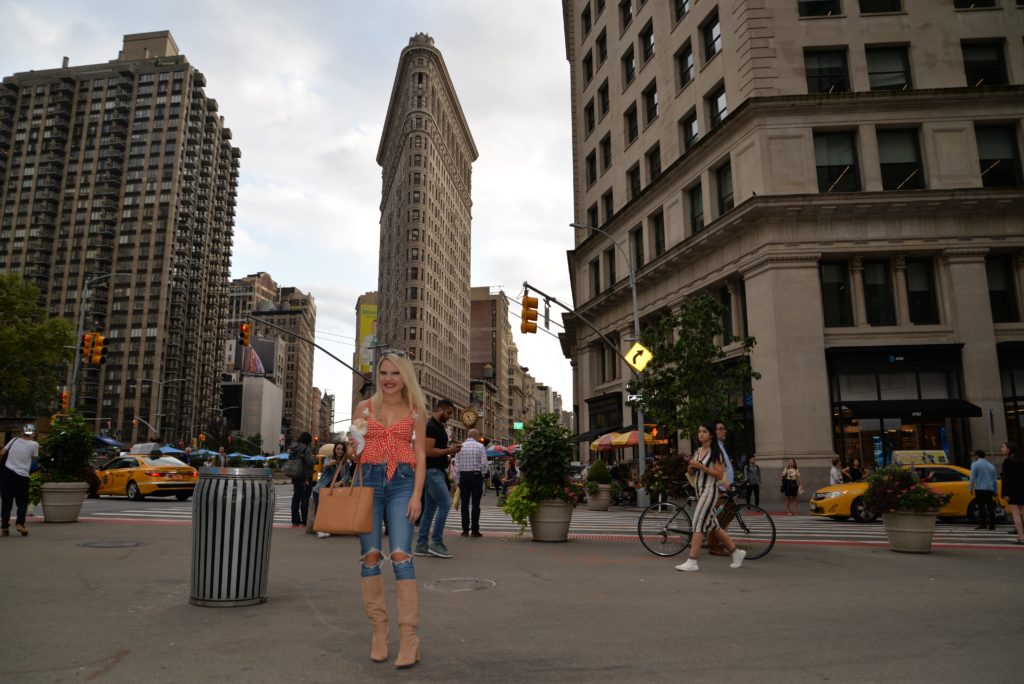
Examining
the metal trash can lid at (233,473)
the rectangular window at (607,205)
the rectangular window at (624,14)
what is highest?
the rectangular window at (624,14)

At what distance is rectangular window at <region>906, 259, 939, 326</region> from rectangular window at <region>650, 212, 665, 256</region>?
1120 centimetres

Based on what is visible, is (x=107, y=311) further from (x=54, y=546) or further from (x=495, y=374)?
(x=54, y=546)

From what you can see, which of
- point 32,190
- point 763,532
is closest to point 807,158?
point 763,532

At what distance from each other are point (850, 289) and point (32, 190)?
150m

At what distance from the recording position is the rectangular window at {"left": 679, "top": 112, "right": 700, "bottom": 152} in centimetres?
3055

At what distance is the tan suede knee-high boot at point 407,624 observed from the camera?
165 inches

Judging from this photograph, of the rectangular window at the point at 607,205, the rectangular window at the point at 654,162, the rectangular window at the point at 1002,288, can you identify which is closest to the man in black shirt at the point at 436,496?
the rectangular window at the point at 1002,288

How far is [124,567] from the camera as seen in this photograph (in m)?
8.04

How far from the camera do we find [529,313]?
71.2 ft

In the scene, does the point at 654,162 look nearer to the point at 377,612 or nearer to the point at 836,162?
the point at 836,162

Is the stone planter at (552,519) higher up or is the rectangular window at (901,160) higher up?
the rectangular window at (901,160)

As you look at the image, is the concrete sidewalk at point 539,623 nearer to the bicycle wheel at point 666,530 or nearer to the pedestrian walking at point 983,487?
the bicycle wheel at point 666,530

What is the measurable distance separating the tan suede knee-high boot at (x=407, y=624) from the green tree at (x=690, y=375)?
12.9m

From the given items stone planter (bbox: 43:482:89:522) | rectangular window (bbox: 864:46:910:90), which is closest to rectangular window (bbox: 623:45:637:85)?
rectangular window (bbox: 864:46:910:90)
